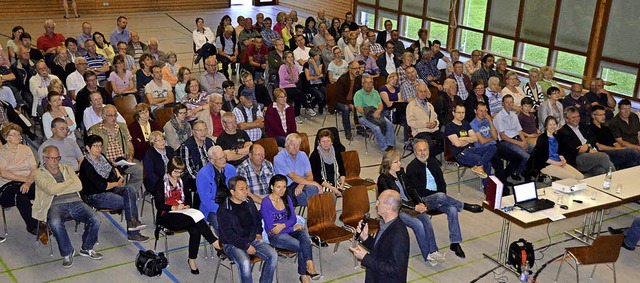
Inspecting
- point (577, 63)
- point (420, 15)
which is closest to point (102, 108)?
point (577, 63)

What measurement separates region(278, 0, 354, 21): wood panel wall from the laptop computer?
1406 centimetres

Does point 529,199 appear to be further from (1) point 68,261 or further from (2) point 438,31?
(2) point 438,31

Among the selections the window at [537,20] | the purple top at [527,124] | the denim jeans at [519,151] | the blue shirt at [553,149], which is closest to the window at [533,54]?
the window at [537,20]

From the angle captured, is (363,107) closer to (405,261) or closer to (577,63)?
(405,261)

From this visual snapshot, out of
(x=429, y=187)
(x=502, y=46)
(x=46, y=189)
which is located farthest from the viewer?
(x=502, y=46)

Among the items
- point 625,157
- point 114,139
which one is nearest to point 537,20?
point 625,157

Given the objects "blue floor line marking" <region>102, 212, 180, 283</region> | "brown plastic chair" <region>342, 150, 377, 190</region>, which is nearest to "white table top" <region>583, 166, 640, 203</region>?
"brown plastic chair" <region>342, 150, 377, 190</region>

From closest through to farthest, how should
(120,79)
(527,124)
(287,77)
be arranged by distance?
(527,124), (120,79), (287,77)

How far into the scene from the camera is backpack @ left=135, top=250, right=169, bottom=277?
680 cm

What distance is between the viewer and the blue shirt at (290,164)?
7.87m

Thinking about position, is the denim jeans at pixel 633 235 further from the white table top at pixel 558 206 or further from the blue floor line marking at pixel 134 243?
the blue floor line marking at pixel 134 243

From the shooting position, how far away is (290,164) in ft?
25.9

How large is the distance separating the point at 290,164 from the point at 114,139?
7.48ft

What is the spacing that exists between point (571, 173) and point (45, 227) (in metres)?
6.54
